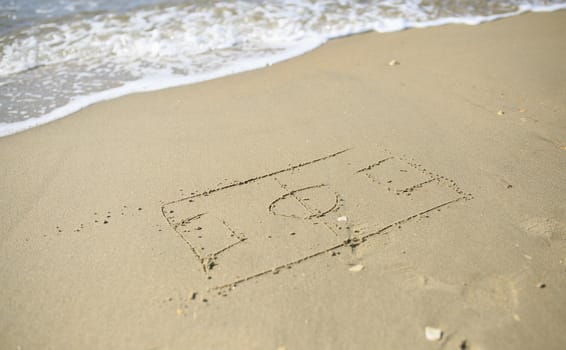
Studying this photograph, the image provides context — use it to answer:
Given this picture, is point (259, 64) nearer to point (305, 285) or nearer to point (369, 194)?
point (369, 194)

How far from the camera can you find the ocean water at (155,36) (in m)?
4.07

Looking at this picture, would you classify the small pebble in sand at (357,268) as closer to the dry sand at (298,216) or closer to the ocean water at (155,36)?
the dry sand at (298,216)

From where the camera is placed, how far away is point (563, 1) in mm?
5855

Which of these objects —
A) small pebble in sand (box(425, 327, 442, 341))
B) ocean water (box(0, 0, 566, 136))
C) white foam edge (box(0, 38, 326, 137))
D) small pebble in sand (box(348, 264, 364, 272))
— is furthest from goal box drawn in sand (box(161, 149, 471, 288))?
ocean water (box(0, 0, 566, 136))

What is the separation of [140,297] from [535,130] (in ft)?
9.06

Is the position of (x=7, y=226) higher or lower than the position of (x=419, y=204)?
higher

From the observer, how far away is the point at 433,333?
1.94m

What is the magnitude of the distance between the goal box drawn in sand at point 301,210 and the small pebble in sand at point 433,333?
58cm

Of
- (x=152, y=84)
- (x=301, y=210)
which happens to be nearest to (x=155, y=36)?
(x=152, y=84)

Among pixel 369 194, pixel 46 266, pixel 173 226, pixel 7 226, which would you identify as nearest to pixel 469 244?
pixel 369 194

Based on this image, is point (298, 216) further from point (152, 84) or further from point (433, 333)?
point (152, 84)

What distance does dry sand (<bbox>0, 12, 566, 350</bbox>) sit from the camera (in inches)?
78.9

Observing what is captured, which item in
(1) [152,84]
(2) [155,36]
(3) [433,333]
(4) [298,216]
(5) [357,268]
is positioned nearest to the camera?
(3) [433,333]

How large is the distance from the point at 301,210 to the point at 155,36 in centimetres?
339
